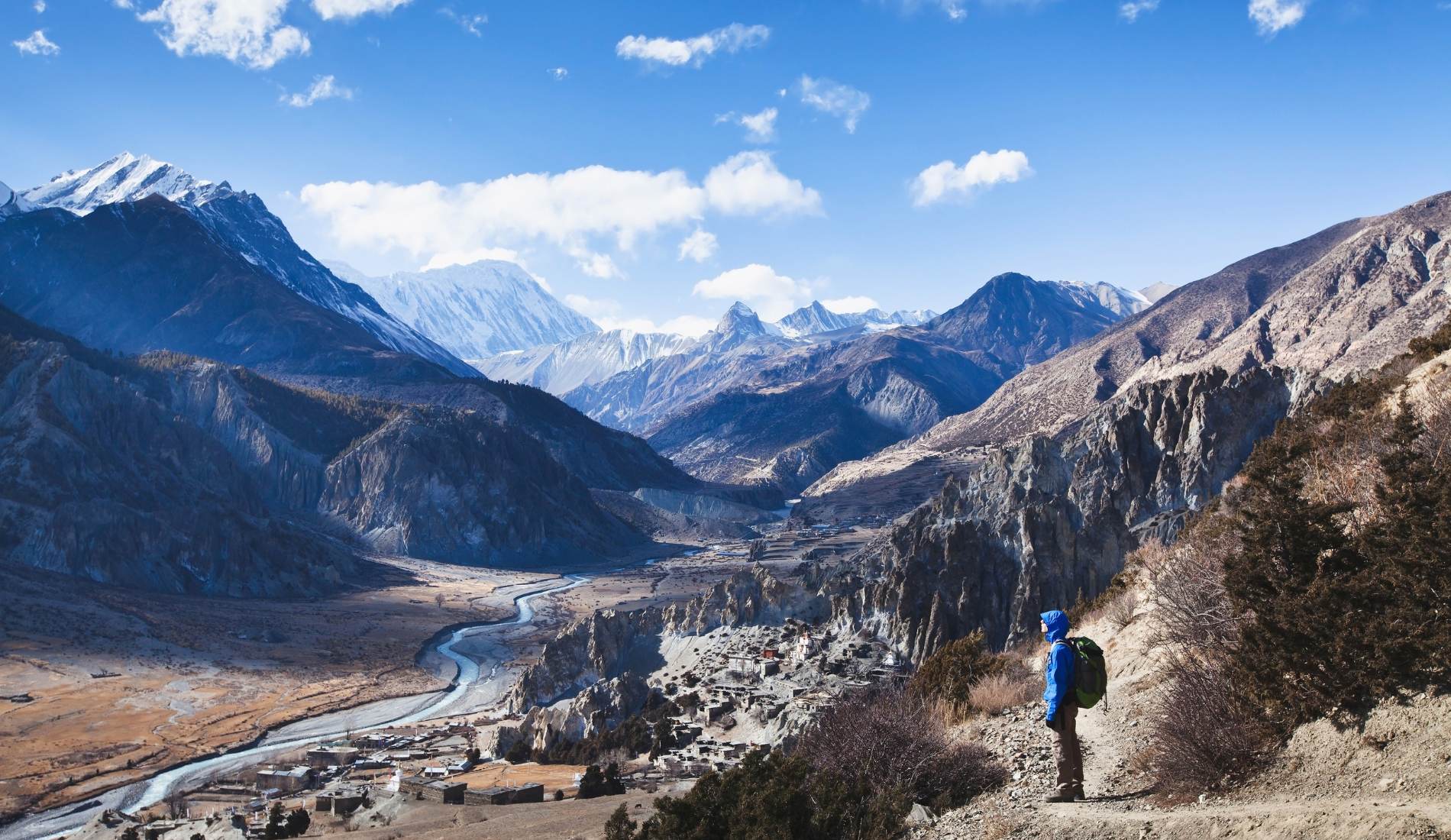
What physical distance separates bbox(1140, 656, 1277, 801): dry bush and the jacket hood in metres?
1.41

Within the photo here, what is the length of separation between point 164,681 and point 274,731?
17032mm

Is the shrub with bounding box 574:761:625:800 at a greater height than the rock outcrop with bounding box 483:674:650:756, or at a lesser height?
greater


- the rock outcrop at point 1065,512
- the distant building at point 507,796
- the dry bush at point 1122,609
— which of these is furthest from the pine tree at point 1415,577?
the rock outcrop at point 1065,512

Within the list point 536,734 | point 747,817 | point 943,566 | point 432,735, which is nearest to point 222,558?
point 432,735

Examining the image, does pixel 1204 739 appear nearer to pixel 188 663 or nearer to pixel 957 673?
pixel 957 673

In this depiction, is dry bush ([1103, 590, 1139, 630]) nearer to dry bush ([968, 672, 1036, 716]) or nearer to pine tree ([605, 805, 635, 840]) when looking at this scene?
dry bush ([968, 672, 1036, 716])


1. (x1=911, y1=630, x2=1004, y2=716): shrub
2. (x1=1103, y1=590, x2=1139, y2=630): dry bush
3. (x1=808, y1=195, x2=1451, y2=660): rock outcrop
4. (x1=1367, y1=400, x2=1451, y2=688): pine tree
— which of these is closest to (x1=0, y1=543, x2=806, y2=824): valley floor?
(x1=808, y1=195, x2=1451, y2=660): rock outcrop

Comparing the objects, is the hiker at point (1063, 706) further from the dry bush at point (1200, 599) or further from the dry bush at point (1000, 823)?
the dry bush at point (1200, 599)

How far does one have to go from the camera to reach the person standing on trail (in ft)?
36.7

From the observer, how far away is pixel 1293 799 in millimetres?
9578

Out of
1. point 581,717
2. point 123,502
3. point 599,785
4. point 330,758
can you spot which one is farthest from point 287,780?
point 123,502

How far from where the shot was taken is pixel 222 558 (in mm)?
125062

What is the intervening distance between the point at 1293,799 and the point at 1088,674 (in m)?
2.24

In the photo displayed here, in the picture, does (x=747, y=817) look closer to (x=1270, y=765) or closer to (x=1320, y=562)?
(x=1270, y=765)
